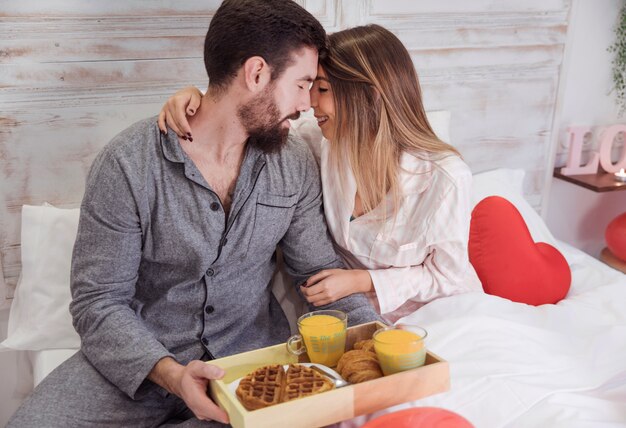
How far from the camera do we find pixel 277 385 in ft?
3.82

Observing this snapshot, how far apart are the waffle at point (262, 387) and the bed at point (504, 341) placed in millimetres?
179

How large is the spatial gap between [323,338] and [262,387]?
17 centimetres

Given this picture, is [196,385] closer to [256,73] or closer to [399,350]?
[399,350]

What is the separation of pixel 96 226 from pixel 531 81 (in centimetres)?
175

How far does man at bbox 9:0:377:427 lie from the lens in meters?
1.44

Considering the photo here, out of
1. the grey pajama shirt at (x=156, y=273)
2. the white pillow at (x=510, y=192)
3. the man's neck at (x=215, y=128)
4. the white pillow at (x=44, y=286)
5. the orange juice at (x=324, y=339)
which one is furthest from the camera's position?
the white pillow at (x=510, y=192)

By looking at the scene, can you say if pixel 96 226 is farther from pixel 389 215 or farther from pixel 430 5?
pixel 430 5

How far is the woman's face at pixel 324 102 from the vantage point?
167 centimetres

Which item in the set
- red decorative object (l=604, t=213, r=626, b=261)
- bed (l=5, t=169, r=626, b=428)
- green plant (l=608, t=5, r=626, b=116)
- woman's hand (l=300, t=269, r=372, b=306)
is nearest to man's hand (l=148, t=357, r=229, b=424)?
bed (l=5, t=169, r=626, b=428)

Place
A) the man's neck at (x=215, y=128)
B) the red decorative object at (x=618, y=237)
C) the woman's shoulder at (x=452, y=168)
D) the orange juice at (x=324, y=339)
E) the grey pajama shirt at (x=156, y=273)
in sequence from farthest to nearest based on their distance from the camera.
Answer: the red decorative object at (x=618, y=237)
the woman's shoulder at (x=452, y=168)
the man's neck at (x=215, y=128)
the grey pajama shirt at (x=156, y=273)
the orange juice at (x=324, y=339)

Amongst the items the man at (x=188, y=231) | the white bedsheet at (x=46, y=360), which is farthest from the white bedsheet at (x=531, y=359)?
the white bedsheet at (x=46, y=360)

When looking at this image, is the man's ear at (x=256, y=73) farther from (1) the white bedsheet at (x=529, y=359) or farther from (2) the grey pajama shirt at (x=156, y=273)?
(1) the white bedsheet at (x=529, y=359)

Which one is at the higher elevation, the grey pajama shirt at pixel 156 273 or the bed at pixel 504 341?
the grey pajama shirt at pixel 156 273

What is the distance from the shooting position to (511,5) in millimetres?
2377
